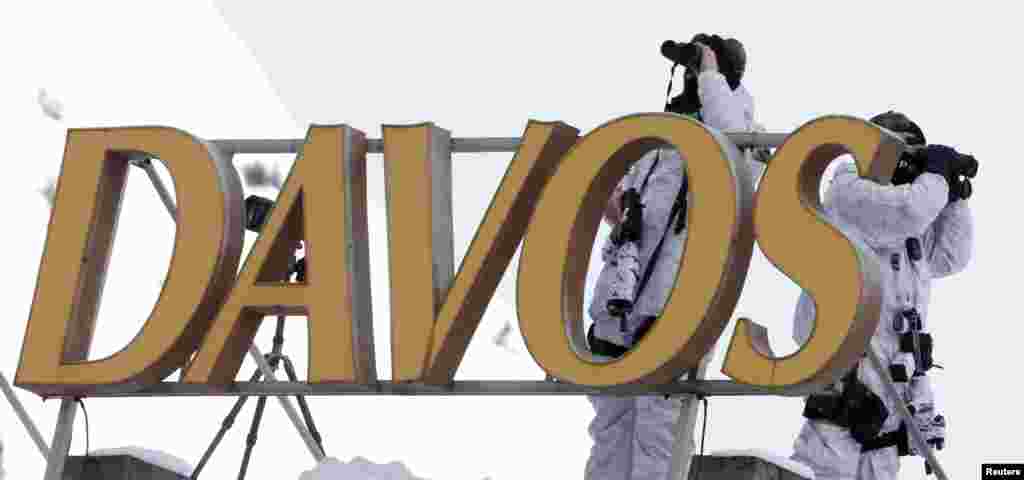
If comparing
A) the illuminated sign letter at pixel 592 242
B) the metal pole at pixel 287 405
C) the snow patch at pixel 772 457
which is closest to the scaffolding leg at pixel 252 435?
the metal pole at pixel 287 405

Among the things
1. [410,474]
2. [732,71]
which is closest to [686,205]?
[732,71]

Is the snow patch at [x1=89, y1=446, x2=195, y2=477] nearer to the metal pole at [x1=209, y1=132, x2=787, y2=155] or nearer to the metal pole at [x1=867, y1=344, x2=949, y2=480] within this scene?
the metal pole at [x1=209, y1=132, x2=787, y2=155]

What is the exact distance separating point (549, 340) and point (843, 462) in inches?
70.6

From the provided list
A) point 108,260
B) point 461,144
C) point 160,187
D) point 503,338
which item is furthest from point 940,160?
point 503,338

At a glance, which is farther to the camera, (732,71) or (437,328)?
(732,71)

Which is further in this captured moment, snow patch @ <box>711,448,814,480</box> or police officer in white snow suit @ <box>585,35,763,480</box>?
police officer in white snow suit @ <box>585,35,763,480</box>

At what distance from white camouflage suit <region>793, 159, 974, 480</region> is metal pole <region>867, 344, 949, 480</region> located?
0.18 meters

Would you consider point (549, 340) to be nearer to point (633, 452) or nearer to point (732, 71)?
point (633, 452)

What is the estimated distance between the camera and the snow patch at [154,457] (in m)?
12.0

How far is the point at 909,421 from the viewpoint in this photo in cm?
1195

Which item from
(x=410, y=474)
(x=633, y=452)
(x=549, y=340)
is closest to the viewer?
(x=410, y=474)

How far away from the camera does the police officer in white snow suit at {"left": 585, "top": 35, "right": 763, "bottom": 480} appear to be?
12000 mm

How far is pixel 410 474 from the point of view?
10117mm


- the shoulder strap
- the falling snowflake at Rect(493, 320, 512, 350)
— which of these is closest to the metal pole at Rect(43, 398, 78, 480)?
the shoulder strap
